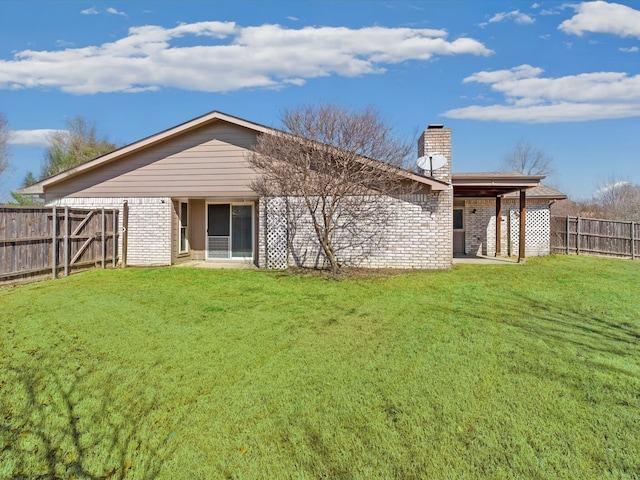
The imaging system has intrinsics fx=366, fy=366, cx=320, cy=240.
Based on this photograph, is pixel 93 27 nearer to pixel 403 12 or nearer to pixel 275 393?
pixel 403 12

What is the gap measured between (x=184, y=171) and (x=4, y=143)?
2316cm

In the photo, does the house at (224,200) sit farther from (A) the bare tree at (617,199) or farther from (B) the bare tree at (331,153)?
(A) the bare tree at (617,199)

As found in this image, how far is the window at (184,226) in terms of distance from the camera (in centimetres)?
1309

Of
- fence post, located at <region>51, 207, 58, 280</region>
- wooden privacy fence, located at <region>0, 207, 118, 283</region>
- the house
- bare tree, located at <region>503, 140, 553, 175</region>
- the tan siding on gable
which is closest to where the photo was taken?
wooden privacy fence, located at <region>0, 207, 118, 283</region>

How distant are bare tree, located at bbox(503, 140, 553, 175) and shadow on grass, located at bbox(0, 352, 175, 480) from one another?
44.4m

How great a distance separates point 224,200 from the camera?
43.2 ft

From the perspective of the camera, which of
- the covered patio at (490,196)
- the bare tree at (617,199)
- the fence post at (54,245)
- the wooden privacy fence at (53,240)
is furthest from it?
the bare tree at (617,199)

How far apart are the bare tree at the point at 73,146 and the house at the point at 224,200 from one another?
18.6 m

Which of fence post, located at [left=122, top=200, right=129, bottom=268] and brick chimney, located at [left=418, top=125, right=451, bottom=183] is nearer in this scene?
brick chimney, located at [left=418, top=125, right=451, bottom=183]

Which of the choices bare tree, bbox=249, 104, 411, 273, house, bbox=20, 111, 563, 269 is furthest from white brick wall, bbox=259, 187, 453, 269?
bare tree, bbox=249, 104, 411, 273

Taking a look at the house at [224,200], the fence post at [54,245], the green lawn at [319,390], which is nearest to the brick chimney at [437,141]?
the house at [224,200]

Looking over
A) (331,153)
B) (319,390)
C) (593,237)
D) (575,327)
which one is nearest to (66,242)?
(331,153)

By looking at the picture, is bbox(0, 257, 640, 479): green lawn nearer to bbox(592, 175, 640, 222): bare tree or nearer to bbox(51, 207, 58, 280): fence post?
bbox(51, 207, 58, 280): fence post

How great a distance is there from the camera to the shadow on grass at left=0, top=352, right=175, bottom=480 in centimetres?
246
